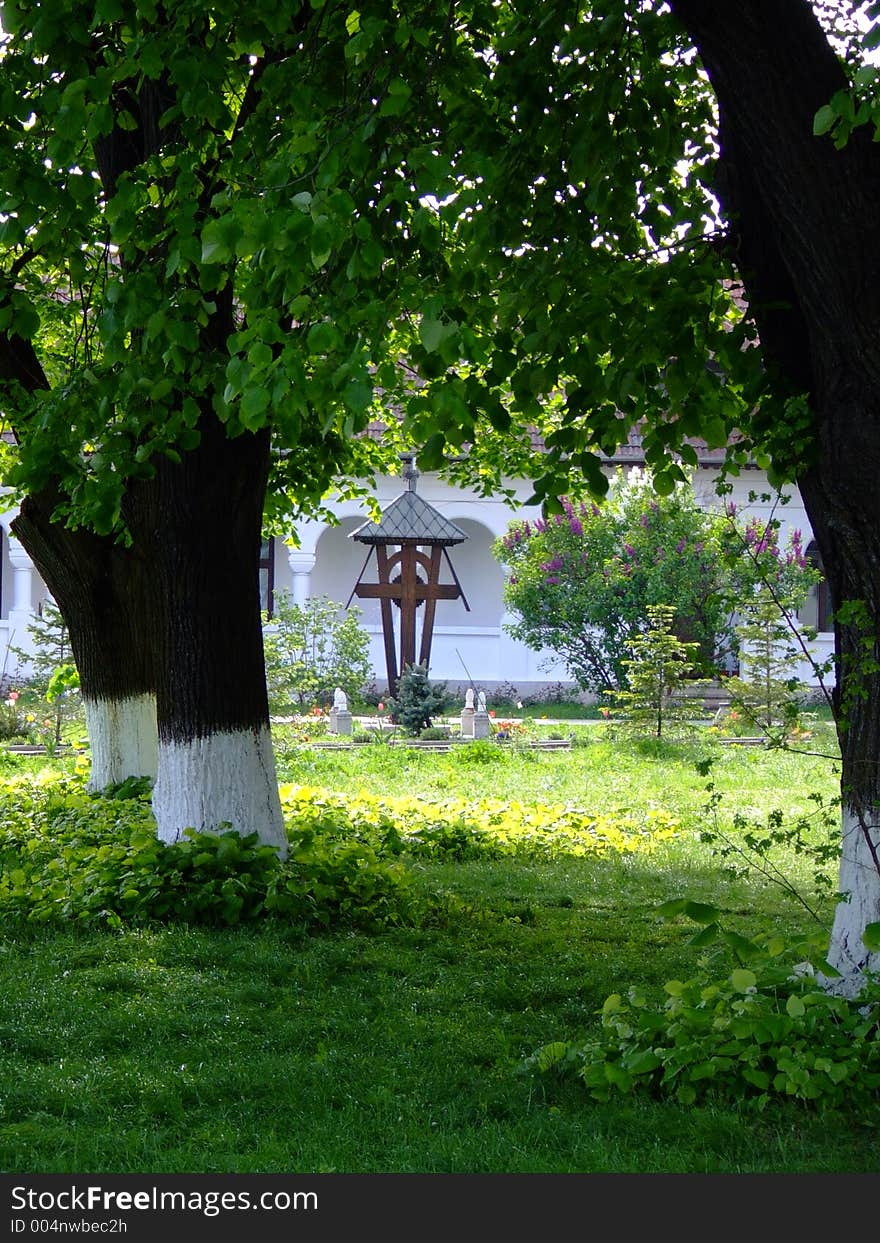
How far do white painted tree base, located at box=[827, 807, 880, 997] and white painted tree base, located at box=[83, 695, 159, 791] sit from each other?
20.3 ft

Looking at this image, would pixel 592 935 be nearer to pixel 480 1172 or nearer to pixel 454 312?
pixel 480 1172

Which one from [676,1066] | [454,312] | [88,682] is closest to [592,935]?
[676,1066]

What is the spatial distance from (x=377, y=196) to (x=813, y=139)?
150cm

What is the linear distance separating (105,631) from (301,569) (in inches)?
563

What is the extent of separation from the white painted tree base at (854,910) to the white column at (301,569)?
62.9ft

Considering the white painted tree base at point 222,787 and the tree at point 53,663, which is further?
the tree at point 53,663

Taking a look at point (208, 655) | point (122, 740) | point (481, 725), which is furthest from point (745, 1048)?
point (481, 725)

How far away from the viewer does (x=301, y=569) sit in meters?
23.3

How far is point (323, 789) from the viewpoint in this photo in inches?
443

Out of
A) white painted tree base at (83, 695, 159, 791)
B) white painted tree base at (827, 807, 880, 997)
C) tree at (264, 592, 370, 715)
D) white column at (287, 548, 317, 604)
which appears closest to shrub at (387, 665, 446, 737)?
tree at (264, 592, 370, 715)

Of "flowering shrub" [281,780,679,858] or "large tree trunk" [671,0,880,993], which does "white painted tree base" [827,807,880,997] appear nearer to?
"large tree trunk" [671,0,880,993]

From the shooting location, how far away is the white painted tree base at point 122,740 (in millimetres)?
9297

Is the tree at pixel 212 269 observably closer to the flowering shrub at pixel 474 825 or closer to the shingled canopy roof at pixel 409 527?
the flowering shrub at pixel 474 825

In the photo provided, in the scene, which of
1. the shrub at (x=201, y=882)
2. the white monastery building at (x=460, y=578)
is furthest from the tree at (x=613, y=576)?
the shrub at (x=201, y=882)
